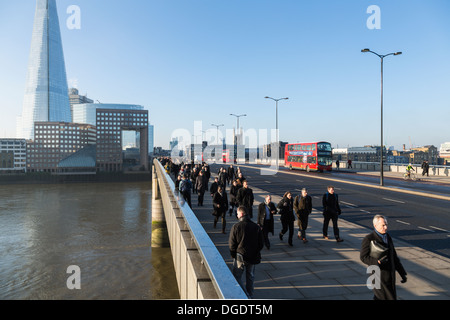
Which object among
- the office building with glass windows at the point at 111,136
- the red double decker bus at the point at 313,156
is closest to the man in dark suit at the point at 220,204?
the red double decker bus at the point at 313,156

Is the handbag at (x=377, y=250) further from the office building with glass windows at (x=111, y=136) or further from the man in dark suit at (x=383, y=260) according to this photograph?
the office building with glass windows at (x=111, y=136)

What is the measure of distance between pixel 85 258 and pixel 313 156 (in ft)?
88.7

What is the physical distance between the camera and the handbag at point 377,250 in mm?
4488

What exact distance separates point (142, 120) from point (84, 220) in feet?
457

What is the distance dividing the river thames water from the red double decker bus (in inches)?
792

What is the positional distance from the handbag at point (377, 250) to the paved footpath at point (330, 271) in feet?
6.14

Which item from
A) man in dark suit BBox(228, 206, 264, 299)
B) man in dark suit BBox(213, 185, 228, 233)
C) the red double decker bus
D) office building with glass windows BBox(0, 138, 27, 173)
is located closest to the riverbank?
office building with glass windows BBox(0, 138, 27, 173)

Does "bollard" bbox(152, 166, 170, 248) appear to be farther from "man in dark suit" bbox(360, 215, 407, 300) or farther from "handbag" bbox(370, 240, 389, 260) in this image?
"handbag" bbox(370, 240, 389, 260)

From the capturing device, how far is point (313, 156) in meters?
38.3

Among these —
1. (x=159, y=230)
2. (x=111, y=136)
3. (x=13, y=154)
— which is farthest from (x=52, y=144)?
(x=159, y=230)

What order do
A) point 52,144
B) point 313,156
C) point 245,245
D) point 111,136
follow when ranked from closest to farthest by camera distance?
point 245,245, point 313,156, point 111,136, point 52,144

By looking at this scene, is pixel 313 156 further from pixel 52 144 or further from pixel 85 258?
pixel 52 144

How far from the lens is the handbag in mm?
4488
